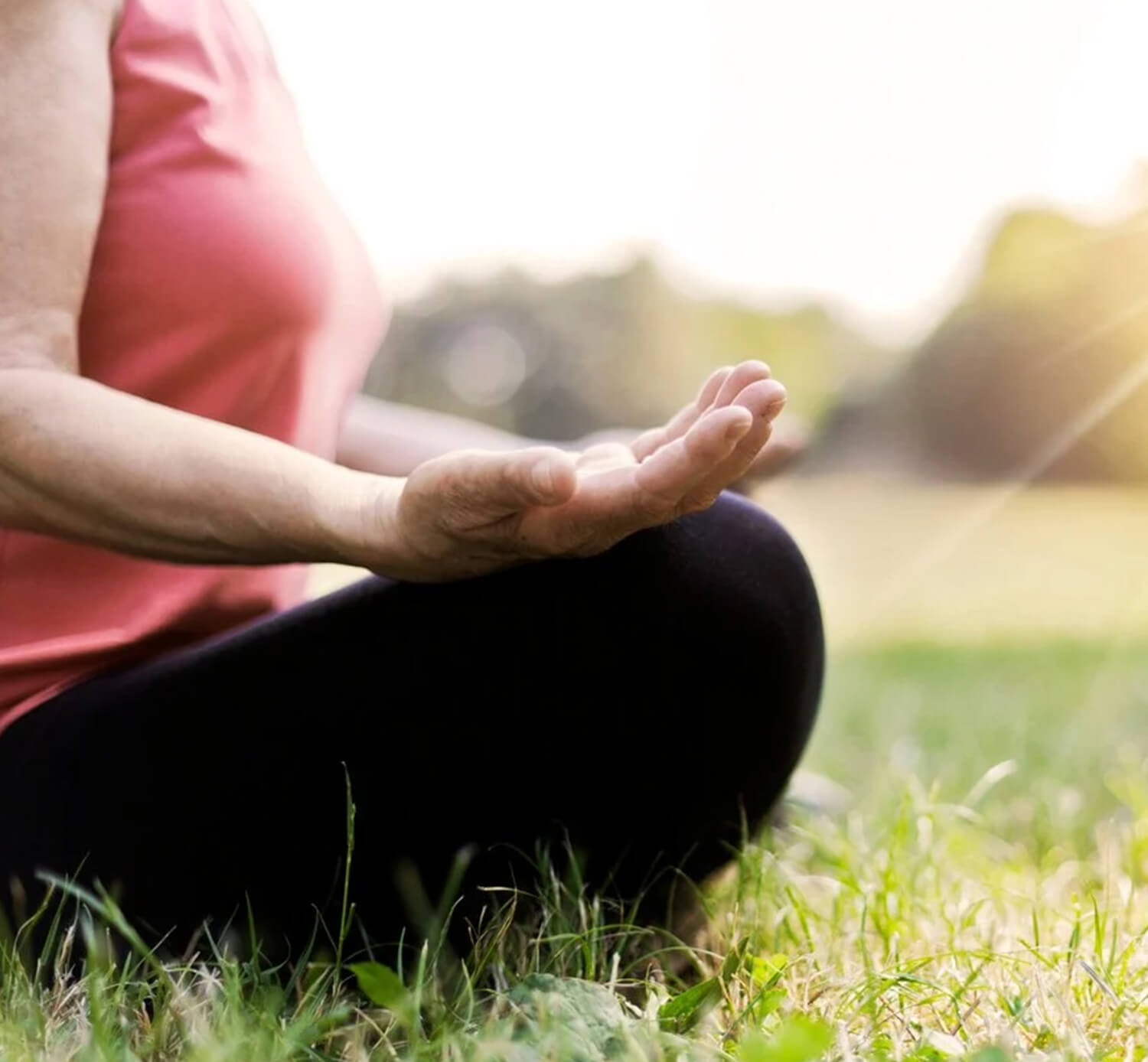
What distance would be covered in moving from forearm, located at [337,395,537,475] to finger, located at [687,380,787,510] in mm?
634

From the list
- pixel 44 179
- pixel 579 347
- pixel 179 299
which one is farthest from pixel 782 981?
pixel 579 347

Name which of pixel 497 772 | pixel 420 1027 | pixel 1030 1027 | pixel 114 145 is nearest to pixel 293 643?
pixel 497 772

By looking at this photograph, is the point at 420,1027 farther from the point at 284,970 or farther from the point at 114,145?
the point at 114,145

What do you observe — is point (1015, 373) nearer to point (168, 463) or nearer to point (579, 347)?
point (579, 347)

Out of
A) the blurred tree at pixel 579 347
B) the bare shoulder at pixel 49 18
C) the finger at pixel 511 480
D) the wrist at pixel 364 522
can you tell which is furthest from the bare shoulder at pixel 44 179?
the blurred tree at pixel 579 347

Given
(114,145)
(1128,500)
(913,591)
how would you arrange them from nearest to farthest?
(114,145)
(913,591)
(1128,500)

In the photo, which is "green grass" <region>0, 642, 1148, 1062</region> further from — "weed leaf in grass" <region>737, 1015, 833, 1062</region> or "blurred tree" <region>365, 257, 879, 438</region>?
"blurred tree" <region>365, 257, 879, 438</region>

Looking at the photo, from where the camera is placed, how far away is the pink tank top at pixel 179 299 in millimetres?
1324

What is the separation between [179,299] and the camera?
1.34 m

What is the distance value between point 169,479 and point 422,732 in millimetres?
294

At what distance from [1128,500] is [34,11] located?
8.41 metres

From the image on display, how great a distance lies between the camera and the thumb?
3.30 ft

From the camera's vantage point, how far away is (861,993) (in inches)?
45.5

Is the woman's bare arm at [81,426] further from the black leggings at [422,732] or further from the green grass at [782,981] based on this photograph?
the green grass at [782,981]
